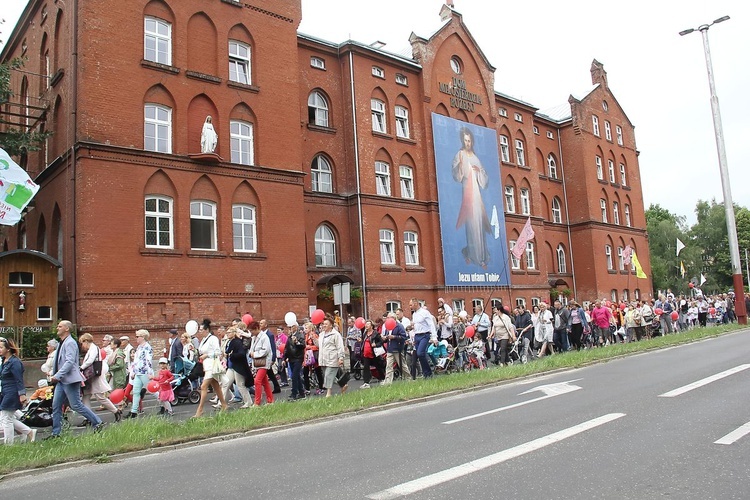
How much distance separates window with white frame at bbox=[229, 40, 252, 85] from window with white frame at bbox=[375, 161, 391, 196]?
8865 millimetres

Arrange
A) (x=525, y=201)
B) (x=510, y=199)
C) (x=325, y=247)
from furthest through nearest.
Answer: (x=525, y=201) < (x=510, y=199) < (x=325, y=247)

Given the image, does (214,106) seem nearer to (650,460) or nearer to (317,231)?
(317,231)

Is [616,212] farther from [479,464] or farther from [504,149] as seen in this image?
[479,464]

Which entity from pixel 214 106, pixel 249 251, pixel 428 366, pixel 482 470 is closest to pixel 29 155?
pixel 214 106

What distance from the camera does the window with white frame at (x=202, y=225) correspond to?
76.7 feet

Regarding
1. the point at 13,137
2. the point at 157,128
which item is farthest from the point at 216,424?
the point at 13,137

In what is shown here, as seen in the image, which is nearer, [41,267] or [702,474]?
[702,474]

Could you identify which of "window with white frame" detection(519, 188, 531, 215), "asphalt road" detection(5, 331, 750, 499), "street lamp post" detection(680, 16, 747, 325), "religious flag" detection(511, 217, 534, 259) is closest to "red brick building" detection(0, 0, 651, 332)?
"window with white frame" detection(519, 188, 531, 215)

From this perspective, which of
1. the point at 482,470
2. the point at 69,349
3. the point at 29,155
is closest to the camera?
the point at 482,470

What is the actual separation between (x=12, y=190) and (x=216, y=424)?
30.2 ft

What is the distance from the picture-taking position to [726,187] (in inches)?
1118

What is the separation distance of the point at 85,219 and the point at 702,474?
63.5 ft

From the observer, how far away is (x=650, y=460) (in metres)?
6.66

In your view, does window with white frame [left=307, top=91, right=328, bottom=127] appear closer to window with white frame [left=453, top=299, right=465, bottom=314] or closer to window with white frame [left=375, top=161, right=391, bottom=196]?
window with white frame [left=375, top=161, right=391, bottom=196]
